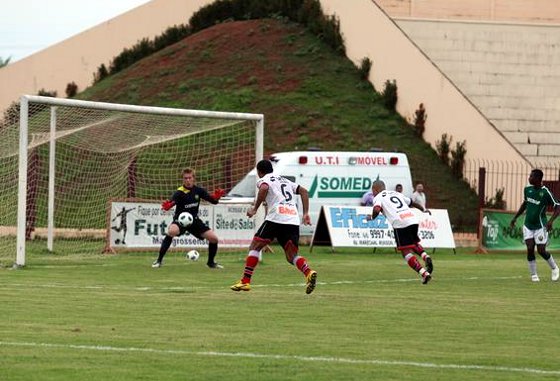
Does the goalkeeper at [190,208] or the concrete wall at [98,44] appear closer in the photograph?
the goalkeeper at [190,208]

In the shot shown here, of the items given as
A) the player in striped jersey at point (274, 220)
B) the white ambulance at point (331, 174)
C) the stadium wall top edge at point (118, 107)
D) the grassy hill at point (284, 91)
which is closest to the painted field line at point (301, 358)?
the player in striped jersey at point (274, 220)

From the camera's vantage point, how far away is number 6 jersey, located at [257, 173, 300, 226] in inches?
797

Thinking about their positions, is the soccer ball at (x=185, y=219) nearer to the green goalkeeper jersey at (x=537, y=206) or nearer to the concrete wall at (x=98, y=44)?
the green goalkeeper jersey at (x=537, y=206)

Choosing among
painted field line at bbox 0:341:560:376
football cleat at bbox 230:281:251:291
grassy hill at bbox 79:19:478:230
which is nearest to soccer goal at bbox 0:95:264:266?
football cleat at bbox 230:281:251:291

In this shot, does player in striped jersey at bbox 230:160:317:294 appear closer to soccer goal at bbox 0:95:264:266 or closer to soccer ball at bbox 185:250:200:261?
soccer goal at bbox 0:95:264:266

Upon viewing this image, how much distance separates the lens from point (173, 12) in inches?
2527

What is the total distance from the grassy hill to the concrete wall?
2225 mm

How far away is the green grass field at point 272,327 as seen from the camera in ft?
38.5

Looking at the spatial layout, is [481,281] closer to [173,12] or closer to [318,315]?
[318,315]

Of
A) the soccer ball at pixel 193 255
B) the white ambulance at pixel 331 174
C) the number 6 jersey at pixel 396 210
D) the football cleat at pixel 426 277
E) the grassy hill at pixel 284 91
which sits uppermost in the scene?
the grassy hill at pixel 284 91

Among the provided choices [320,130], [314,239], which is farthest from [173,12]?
[314,239]

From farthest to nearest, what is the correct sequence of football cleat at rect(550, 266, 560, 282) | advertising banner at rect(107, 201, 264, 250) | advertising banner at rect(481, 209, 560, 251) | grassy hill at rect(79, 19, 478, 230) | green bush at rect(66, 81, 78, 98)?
green bush at rect(66, 81, 78, 98)
grassy hill at rect(79, 19, 478, 230)
advertising banner at rect(481, 209, 560, 251)
advertising banner at rect(107, 201, 264, 250)
football cleat at rect(550, 266, 560, 282)

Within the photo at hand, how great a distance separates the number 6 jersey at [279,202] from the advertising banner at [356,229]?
14872 millimetres

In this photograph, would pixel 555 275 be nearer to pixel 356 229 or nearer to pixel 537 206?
pixel 537 206
